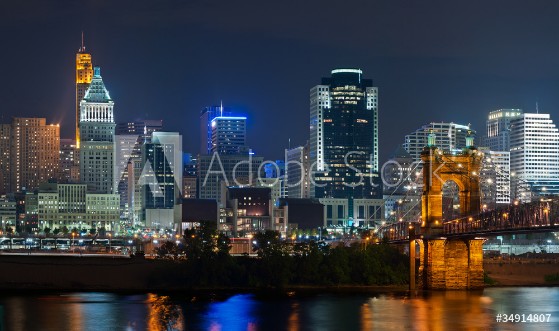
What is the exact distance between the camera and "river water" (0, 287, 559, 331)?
63312mm

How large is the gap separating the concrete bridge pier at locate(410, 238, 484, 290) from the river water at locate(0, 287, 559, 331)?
1543mm

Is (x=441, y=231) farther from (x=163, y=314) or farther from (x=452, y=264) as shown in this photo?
(x=163, y=314)

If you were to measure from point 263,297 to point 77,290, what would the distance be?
18202 mm

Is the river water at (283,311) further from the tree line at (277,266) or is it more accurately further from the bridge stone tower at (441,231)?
the tree line at (277,266)

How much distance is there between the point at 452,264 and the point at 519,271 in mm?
25570

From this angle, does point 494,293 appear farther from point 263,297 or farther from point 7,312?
point 7,312

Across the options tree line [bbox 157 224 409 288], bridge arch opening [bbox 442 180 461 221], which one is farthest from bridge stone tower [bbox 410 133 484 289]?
bridge arch opening [bbox 442 180 461 221]

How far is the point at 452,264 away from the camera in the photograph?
83062 mm

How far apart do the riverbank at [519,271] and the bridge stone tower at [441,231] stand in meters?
13.9

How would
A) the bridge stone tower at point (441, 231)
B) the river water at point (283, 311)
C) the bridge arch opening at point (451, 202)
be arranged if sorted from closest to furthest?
the river water at point (283, 311)
the bridge stone tower at point (441, 231)
the bridge arch opening at point (451, 202)

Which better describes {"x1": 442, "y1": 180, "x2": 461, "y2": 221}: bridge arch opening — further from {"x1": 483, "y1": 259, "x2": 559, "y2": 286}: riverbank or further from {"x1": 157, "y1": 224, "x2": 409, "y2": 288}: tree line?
{"x1": 157, "y1": 224, "x2": 409, "y2": 288}: tree line

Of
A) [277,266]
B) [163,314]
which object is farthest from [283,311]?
[277,266]

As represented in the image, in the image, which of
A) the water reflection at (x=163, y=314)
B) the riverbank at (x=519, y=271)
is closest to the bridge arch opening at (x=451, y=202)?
the riverbank at (x=519, y=271)

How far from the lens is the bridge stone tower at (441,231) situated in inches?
3238
